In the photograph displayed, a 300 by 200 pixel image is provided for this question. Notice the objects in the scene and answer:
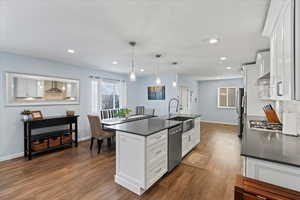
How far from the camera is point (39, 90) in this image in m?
3.77

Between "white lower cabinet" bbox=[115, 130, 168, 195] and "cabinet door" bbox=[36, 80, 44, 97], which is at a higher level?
"cabinet door" bbox=[36, 80, 44, 97]

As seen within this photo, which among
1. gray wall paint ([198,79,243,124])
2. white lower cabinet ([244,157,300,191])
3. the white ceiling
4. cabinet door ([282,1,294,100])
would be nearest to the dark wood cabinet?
white lower cabinet ([244,157,300,191])

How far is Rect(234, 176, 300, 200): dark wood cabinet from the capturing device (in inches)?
39.8

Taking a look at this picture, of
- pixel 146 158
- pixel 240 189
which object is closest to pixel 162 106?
pixel 146 158

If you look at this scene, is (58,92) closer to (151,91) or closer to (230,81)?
(151,91)

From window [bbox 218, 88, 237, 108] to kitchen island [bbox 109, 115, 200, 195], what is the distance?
20.6 feet

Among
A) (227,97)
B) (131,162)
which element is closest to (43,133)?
(131,162)

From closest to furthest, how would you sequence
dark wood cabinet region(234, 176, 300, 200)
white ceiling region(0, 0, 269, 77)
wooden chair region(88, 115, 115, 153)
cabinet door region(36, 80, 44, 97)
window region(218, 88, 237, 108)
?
dark wood cabinet region(234, 176, 300, 200) < white ceiling region(0, 0, 269, 77) < wooden chair region(88, 115, 115, 153) < cabinet door region(36, 80, 44, 97) < window region(218, 88, 237, 108)

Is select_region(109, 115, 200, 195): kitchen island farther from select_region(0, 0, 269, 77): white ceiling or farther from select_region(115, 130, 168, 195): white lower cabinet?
select_region(0, 0, 269, 77): white ceiling

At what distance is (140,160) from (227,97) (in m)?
6.95


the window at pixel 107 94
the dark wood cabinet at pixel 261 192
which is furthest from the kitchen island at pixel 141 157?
the window at pixel 107 94

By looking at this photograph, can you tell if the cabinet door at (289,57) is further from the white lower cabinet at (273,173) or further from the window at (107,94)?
the window at (107,94)

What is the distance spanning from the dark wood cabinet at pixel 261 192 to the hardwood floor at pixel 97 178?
1.14 metres

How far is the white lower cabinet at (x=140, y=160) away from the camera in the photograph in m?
2.07
